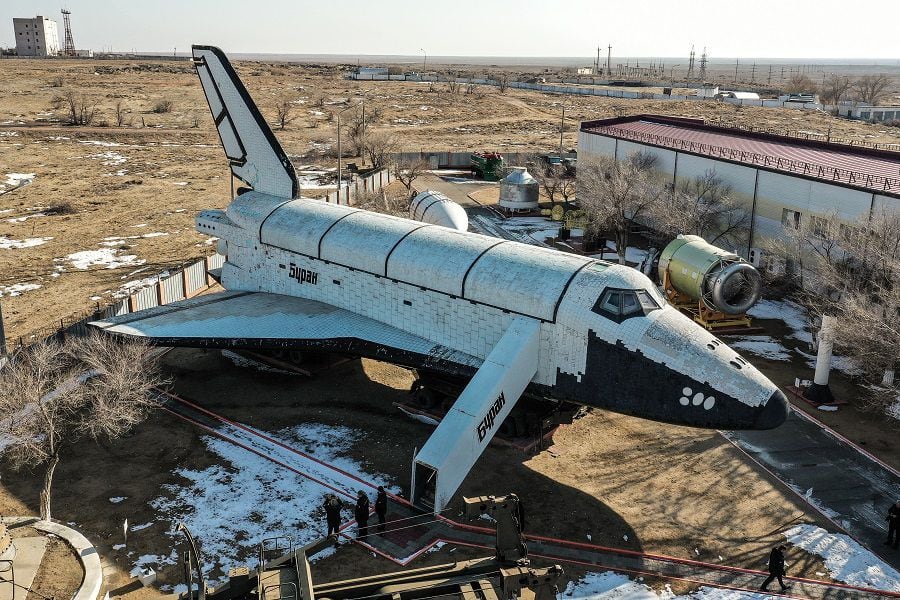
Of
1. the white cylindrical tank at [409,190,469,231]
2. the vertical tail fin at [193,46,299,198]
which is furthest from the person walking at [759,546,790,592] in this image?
the white cylindrical tank at [409,190,469,231]

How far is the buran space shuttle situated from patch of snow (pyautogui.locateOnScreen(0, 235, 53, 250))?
57.2ft

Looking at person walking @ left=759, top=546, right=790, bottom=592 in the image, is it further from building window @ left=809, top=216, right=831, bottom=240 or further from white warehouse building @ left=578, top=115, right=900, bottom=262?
white warehouse building @ left=578, top=115, right=900, bottom=262

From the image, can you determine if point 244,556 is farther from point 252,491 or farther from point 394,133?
point 394,133

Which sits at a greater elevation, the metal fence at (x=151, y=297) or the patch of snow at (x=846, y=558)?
the metal fence at (x=151, y=297)

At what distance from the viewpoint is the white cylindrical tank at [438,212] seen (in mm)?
35750

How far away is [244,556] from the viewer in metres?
17.1

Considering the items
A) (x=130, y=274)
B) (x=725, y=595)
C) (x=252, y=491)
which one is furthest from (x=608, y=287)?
(x=130, y=274)

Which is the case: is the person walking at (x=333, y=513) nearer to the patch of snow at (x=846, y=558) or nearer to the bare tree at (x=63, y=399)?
the bare tree at (x=63, y=399)

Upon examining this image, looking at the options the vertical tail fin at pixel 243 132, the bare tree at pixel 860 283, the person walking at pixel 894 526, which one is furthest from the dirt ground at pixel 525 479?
the vertical tail fin at pixel 243 132

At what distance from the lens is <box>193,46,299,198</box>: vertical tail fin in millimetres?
29812

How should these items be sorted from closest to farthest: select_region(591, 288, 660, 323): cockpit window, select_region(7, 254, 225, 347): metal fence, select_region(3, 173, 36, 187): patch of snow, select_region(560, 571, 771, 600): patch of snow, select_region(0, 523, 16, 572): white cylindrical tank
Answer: select_region(0, 523, 16, 572): white cylindrical tank → select_region(560, 571, 771, 600): patch of snow → select_region(591, 288, 660, 323): cockpit window → select_region(7, 254, 225, 347): metal fence → select_region(3, 173, 36, 187): patch of snow

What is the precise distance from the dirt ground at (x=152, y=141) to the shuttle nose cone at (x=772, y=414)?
26723 millimetres

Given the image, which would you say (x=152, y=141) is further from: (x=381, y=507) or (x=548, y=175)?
(x=381, y=507)

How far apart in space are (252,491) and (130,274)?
21.2m
